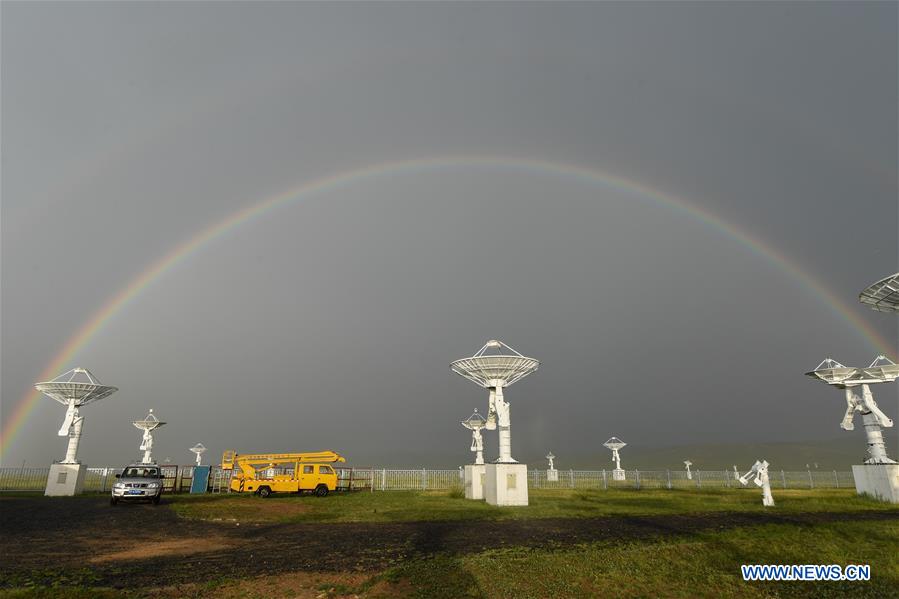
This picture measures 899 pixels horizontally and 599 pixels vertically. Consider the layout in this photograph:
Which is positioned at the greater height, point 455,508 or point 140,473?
point 140,473

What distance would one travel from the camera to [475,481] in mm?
35125

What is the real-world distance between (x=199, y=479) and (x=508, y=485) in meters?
26.3

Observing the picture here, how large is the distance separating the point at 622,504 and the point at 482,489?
32.7 feet

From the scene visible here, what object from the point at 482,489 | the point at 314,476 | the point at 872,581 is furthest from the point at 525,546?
the point at 314,476

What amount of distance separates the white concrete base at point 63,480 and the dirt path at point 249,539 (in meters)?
14.4

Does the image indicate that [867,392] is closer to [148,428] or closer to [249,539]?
[249,539]

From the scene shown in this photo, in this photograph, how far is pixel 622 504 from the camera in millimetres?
29719

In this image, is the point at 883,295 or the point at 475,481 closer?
the point at 883,295

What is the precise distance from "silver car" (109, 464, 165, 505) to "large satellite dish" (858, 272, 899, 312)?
43300 millimetres

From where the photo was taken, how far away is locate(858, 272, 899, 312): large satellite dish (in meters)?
27.0

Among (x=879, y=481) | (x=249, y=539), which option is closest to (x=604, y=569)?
(x=249, y=539)

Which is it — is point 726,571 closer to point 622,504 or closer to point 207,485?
point 622,504

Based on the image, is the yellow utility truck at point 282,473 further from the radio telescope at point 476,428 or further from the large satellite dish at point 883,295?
the large satellite dish at point 883,295

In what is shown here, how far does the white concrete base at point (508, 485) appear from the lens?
29562mm
